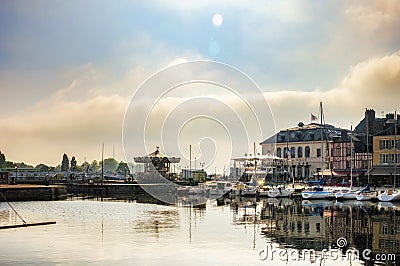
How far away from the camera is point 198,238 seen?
1364 inches

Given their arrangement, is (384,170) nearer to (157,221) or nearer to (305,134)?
(305,134)

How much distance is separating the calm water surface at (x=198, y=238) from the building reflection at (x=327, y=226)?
0.04 meters

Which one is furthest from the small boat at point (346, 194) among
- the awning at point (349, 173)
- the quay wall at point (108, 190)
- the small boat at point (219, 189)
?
the quay wall at point (108, 190)

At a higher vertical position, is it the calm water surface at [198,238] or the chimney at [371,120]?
the chimney at [371,120]

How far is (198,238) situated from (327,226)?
35.1 ft

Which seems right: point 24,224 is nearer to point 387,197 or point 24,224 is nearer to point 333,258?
point 333,258

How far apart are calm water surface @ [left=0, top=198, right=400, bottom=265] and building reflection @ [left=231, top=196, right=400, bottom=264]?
0.14 ft

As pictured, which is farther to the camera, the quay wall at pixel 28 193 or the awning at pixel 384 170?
the awning at pixel 384 170

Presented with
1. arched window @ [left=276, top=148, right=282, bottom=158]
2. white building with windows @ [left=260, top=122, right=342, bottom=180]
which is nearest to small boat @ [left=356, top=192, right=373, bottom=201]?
white building with windows @ [left=260, top=122, right=342, bottom=180]

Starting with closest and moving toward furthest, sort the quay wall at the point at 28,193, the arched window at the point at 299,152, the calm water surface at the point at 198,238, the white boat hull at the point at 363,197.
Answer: the calm water surface at the point at 198,238 → the white boat hull at the point at 363,197 → the quay wall at the point at 28,193 → the arched window at the point at 299,152

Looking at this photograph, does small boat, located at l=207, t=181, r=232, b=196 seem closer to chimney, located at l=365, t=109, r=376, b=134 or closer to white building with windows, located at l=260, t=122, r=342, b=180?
white building with windows, located at l=260, t=122, r=342, b=180

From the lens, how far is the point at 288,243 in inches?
1277

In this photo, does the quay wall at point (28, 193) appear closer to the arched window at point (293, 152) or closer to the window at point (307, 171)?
the window at point (307, 171)

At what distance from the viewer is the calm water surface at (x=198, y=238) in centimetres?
2755
